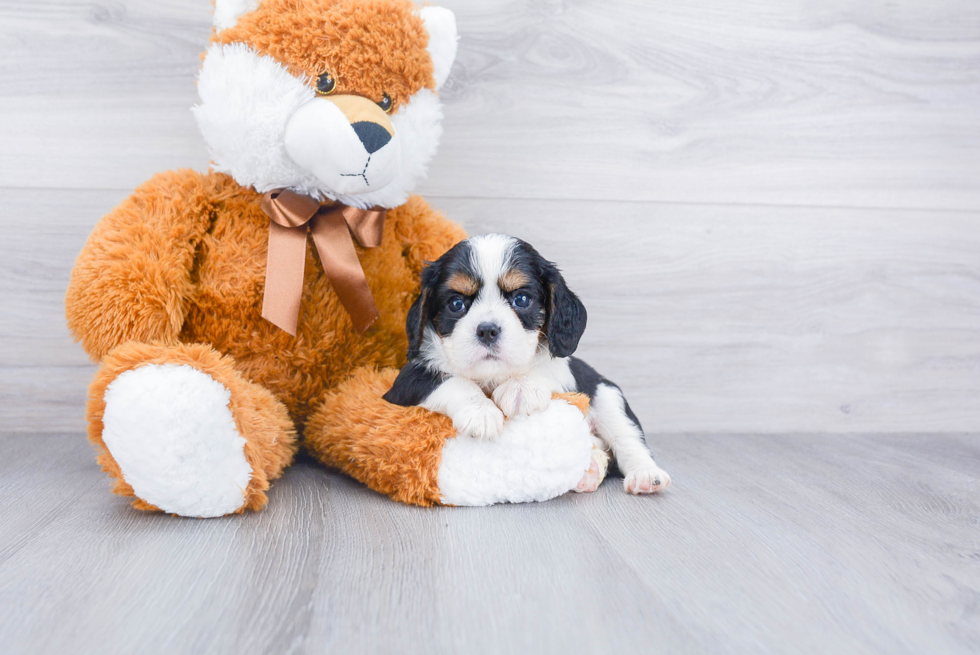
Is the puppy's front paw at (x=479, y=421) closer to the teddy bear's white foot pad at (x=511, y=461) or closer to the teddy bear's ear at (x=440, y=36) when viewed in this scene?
the teddy bear's white foot pad at (x=511, y=461)

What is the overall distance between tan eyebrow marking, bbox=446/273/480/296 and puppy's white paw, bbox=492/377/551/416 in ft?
0.63

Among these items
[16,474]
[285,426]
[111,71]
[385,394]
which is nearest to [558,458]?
[385,394]

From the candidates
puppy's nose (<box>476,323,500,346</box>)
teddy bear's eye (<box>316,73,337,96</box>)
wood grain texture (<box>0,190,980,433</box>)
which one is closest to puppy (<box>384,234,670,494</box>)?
puppy's nose (<box>476,323,500,346</box>)

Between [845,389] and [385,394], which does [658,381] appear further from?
[385,394]

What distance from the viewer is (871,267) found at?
2.08 meters

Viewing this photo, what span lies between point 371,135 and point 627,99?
2.91ft

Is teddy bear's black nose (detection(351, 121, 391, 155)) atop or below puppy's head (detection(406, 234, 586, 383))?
atop

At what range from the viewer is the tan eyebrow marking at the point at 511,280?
4.34ft

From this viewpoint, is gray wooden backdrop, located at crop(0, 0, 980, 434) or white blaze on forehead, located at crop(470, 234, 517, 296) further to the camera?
gray wooden backdrop, located at crop(0, 0, 980, 434)

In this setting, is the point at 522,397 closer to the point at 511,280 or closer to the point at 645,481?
the point at 511,280

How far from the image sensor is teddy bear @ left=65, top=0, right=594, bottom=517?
3.85 ft

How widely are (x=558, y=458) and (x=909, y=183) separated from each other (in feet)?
4.98

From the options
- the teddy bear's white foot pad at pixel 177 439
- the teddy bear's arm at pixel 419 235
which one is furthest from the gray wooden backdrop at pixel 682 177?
the teddy bear's white foot pad at pixel 177 439

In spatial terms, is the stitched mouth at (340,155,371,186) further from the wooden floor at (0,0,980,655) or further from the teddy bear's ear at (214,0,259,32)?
the wooden floor at (0,0,980,655)
